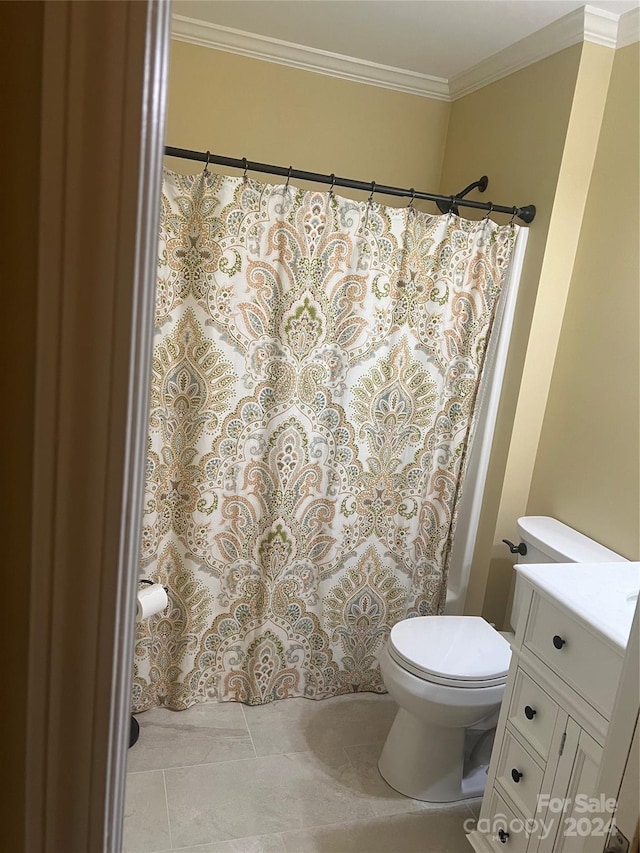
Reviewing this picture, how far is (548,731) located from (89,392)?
1465 mm

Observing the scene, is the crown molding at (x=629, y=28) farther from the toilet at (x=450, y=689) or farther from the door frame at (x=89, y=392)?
the door frame at (x=89, y=392)

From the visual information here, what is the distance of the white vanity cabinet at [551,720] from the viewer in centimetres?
134

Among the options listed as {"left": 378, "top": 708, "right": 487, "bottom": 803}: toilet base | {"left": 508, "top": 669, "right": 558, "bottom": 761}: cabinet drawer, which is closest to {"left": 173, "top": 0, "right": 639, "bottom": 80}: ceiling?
{"left": 508, "top": 669, "right": 558, "bottom": 761}: cabinet drawer

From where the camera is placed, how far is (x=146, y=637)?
223 centimetres

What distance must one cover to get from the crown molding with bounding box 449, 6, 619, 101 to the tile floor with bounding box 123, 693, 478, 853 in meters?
2.37

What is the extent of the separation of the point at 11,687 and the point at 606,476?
193cm

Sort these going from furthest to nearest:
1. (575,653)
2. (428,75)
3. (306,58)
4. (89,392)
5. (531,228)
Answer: (428,75) → (306,58) → (531,228) → (575,653) → (89,392)

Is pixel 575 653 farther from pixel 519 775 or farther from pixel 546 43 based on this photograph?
pixel 546 43

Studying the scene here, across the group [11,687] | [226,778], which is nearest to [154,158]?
[11,687]

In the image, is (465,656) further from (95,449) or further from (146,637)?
(95,449)

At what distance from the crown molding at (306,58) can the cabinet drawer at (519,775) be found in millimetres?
2390

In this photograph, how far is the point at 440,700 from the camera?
189cm

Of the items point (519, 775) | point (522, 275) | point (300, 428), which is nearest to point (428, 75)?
point (522, 275)

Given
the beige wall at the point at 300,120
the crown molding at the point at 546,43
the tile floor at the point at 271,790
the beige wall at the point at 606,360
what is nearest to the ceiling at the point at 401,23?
the crown molding at the point at 546,43
